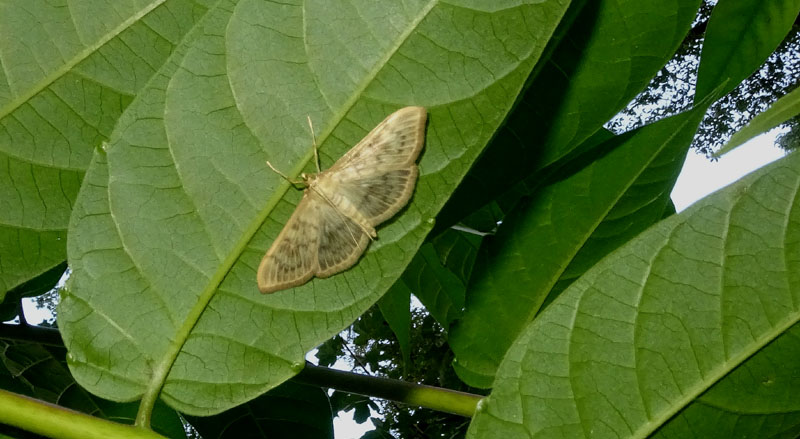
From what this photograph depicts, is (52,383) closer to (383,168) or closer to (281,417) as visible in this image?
(281,417)

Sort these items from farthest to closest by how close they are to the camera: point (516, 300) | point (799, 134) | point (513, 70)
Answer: point (799, 134)
point (516, 300)
point (513, 70)

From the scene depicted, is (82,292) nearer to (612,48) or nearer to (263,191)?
(263,191)

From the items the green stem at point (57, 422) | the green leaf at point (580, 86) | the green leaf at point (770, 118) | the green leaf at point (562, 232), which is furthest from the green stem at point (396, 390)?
the green leaf at point (770, 118)

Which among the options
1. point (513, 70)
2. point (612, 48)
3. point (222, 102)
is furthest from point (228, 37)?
point (612, 48)

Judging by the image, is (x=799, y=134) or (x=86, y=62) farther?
(x=799, y=134)

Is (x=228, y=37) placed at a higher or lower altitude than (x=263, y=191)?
higher

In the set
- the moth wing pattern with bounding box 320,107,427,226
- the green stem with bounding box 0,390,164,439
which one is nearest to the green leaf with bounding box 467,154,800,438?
the moth wing pattern with bounding box 320,107,427,226
